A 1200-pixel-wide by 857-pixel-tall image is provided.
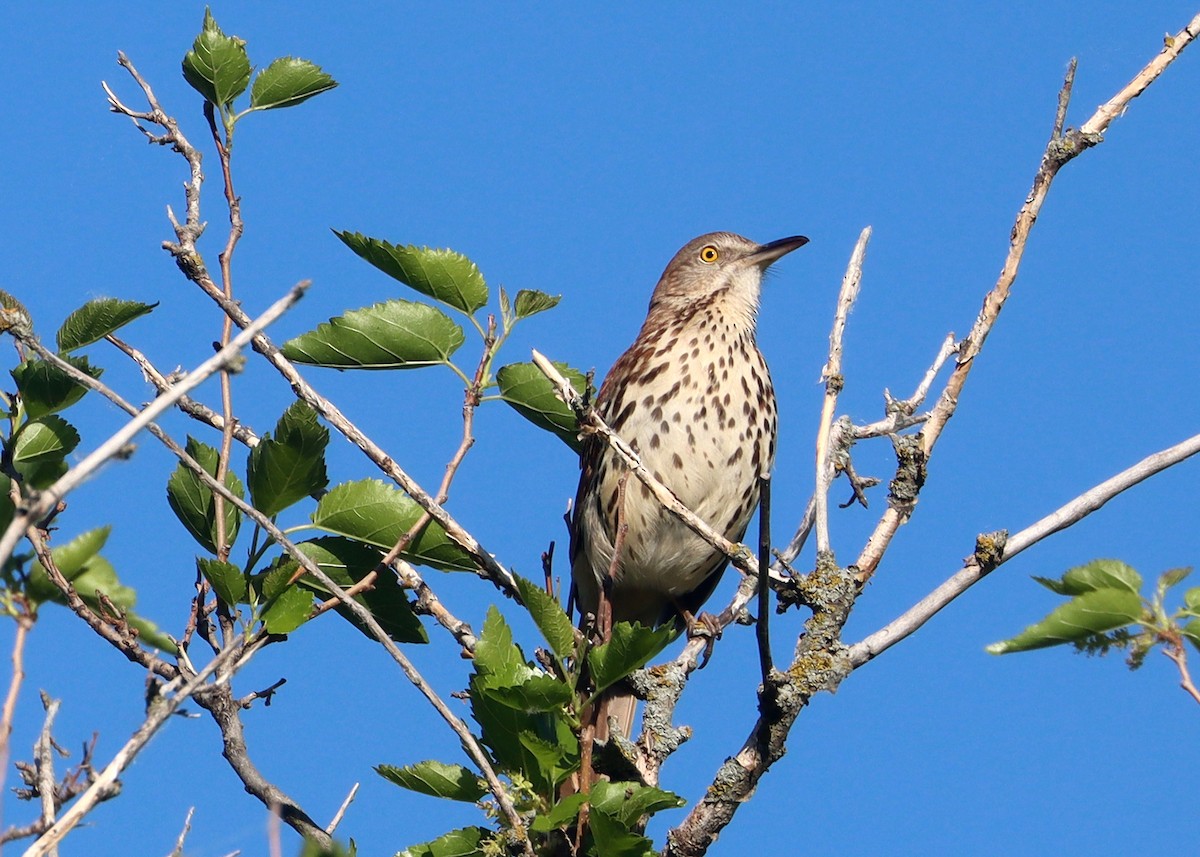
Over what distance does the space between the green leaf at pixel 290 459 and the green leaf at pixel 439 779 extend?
2.34 feet

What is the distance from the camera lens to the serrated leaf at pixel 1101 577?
9.04 ft

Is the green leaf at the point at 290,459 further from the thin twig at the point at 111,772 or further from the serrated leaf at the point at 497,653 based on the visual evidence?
the thin twig at the point at 111,772

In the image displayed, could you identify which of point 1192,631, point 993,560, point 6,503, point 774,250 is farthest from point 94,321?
point 774,250

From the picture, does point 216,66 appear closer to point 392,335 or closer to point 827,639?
point 392,335

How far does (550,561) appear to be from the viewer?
12.9ft

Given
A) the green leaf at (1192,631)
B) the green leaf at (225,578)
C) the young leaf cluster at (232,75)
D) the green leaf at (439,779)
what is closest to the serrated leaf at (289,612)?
the green leaf at (225,578)

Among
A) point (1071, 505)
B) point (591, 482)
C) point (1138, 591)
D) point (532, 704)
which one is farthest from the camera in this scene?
point (591, 482)

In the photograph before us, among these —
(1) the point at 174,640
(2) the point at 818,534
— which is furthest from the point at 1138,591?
(1) the point at 174,640

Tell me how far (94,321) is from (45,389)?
8.0 inches

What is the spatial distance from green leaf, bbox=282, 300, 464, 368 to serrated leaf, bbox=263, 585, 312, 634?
0.71 meters

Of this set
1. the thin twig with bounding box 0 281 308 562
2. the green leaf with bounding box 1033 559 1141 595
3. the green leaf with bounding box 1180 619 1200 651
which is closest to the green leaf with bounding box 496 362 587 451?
the green leaf with bounding box 1033 559 1141 595

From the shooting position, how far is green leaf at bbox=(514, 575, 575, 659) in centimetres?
365

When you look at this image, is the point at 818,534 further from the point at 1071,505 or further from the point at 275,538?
the point at 275,538

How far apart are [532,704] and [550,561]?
49 cm
